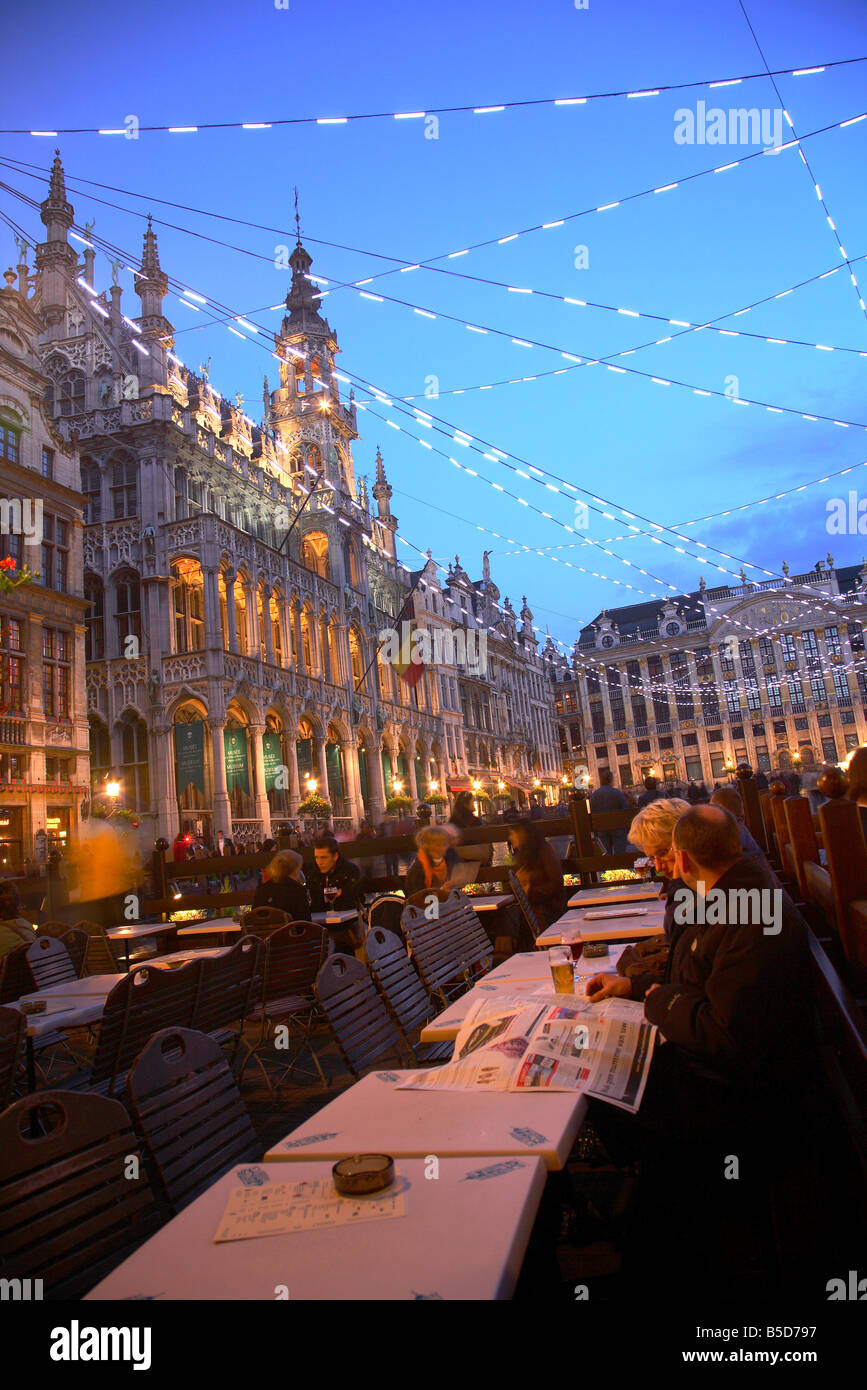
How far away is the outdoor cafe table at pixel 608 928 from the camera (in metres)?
5.21

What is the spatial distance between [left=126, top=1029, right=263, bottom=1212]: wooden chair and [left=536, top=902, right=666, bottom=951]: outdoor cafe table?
2.55 metres

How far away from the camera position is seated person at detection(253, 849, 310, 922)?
319 inches

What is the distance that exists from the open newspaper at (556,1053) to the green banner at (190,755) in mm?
22593

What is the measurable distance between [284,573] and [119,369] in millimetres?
8941

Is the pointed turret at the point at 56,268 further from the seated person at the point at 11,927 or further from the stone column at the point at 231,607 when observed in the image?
the seated person at the point at 11,927

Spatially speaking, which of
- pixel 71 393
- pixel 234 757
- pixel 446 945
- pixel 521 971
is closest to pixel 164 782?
pixel 234 757

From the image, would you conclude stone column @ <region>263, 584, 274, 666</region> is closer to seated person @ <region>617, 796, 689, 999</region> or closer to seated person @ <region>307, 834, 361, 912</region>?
seated person @ <region>307, 834, 361, 912</region>

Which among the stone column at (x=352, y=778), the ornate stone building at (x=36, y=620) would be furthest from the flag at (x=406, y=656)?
the ornate stone building at (x=36, y=620)

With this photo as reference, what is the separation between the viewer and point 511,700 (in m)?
60.0

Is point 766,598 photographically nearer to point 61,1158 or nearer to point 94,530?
point 94,530

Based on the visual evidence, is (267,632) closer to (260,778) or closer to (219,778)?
(260,778)

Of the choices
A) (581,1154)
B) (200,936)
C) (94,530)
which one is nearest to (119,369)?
(94,530)

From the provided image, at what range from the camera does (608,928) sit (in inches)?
214

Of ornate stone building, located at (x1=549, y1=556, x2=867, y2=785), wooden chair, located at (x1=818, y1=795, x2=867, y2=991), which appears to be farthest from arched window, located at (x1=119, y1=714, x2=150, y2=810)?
ornate stone building, located at (x1=549, y1=556, x2=867, y2=785)
